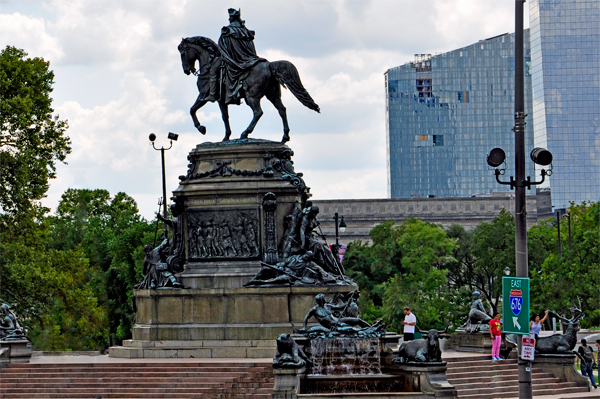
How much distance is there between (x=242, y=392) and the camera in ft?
83.4

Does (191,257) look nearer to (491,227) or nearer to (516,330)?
(516,330)

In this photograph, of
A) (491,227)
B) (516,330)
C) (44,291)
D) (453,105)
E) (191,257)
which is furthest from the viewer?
(453,105)

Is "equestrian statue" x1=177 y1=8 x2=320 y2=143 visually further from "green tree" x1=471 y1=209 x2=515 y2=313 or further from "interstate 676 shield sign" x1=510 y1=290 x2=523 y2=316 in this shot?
"green tree" x1=471 y1=209 x2=515 y2=313

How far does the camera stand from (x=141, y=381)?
26.5 metres

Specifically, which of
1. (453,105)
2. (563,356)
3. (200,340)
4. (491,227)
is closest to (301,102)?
(200,340)

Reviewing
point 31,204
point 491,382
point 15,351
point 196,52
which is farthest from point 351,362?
point 31,204

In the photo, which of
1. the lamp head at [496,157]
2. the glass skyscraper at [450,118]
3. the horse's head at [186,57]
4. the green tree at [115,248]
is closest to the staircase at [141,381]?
the lamp head at [496,157]

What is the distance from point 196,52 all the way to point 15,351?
1018cm

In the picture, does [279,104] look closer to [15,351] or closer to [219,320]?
[219,320]

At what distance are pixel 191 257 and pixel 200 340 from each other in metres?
2.72

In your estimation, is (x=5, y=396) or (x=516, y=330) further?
(x=5, y=396)

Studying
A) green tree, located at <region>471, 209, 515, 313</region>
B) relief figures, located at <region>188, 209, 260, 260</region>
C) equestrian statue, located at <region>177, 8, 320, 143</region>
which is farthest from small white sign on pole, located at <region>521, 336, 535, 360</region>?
green tree, located at <region>471, 209, 515, 313</region>

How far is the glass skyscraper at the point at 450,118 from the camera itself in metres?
181

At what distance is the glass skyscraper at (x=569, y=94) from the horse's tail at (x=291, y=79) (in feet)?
379
